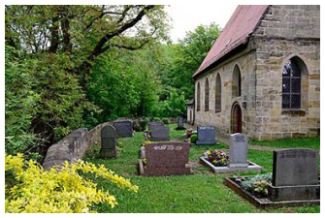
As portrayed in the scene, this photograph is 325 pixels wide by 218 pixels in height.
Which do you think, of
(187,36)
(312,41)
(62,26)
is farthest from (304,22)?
(187,36)

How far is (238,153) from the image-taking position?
316 inches

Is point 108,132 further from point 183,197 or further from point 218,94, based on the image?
point 218,94

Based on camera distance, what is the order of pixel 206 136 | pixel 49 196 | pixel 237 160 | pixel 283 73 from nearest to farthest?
pixel 49 196 → pixel 237 160 → pixel 206 136 → pixel 283 73

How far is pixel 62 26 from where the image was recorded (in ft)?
40.0

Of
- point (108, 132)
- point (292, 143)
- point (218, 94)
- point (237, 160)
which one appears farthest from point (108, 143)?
point (218, 94)

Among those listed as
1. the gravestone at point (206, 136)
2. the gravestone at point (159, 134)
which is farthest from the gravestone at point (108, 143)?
the gravestone at point (159, 134)

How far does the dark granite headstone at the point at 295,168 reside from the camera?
5214mm

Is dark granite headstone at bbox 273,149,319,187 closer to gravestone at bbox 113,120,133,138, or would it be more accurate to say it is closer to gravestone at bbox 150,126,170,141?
gravestone at bbox 150,126,170,141

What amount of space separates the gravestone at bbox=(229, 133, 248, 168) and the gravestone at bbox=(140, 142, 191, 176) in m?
1.51

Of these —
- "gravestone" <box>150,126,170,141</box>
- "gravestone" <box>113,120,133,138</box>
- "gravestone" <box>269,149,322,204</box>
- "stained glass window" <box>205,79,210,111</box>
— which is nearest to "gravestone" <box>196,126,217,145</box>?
"gravestone" <box>150,126,170,141</box>

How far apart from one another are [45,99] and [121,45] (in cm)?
851

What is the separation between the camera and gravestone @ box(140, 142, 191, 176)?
7562mm

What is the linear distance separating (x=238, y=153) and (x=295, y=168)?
276 centimetres

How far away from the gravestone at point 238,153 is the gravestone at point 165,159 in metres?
1.51
